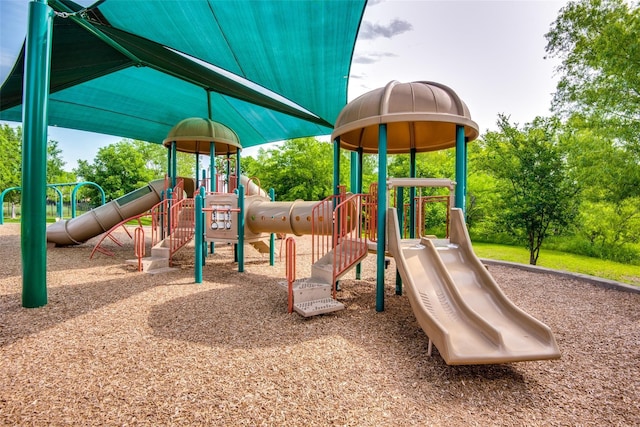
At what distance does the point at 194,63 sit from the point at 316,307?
761 centimetres

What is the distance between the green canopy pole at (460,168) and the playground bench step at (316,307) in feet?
8.70

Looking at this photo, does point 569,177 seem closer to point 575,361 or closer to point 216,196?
point 575,361

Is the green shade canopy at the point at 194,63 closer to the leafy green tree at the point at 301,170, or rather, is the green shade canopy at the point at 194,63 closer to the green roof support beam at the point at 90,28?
the green roof support beam at the point at 90,28

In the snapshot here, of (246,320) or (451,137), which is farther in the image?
(451,137)

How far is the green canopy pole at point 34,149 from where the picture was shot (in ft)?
16.7

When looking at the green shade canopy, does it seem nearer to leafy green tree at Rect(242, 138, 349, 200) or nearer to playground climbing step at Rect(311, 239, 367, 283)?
playground climbing step at Rect(311, 239, 367, 283)

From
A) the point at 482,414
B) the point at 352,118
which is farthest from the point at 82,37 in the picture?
the point at 482,414

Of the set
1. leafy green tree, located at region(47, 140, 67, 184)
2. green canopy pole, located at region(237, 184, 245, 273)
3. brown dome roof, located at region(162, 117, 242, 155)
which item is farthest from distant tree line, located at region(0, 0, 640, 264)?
leafy green tree, located at region(47, 140, 67, 184)

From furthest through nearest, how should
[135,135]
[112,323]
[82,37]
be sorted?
[135,135]
[82,37]
[112,323]

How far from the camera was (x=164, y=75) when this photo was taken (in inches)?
431

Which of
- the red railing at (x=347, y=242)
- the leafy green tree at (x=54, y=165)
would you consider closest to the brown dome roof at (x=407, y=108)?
the red railing at (x=347, y=242)

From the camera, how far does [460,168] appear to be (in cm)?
551

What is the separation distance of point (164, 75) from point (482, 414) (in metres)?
12.2

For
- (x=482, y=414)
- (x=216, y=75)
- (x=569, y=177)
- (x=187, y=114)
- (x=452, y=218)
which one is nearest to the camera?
(x=482, y=414)
